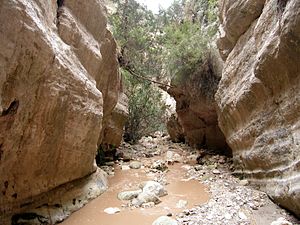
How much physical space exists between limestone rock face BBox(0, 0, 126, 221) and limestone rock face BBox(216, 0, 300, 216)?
3323 mm

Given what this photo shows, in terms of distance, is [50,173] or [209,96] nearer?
[50,173]

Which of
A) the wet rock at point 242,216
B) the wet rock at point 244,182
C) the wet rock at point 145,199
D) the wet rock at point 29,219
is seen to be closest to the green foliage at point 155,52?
the wet rock at point 244,182

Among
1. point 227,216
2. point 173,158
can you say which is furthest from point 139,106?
point 227,216

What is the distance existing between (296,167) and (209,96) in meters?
7.21

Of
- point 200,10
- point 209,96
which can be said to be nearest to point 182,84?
point 209,96

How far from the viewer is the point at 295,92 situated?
448 cm

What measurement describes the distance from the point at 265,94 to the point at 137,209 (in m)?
3.33

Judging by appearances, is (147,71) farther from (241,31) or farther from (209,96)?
(241,31)

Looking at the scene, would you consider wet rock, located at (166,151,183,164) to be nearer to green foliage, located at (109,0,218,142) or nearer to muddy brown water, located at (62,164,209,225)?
muddy brown water, located at (62,164,209,225)

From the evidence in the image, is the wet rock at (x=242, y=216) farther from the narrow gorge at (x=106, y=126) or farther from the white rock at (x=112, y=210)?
the white rock at (x=112, y=210)

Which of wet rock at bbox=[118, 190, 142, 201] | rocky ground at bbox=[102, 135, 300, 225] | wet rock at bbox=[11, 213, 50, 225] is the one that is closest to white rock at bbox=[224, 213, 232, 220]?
rocky ground at bbox=[102, 135, 300, 225]

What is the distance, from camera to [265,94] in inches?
221

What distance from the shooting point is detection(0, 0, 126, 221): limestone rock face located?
3.65m

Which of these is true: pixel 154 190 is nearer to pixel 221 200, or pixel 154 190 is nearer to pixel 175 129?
pixel 221 200
